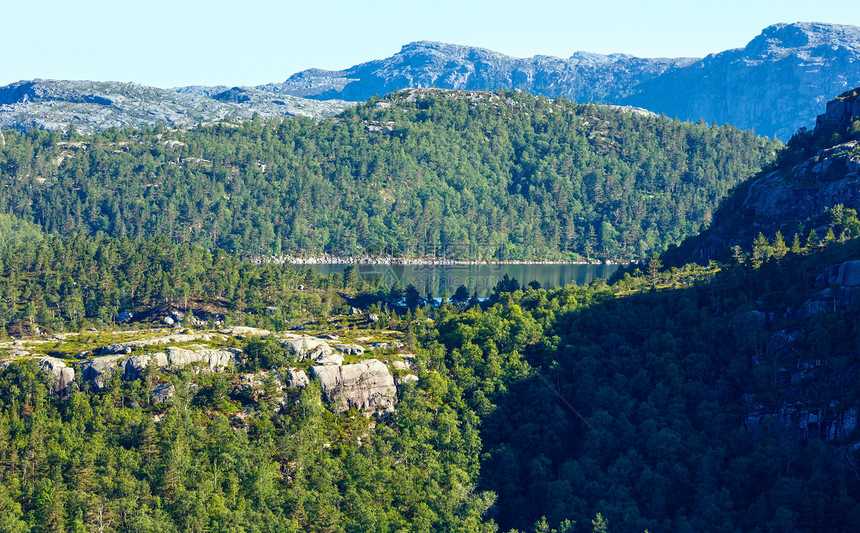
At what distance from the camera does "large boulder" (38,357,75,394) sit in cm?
12406

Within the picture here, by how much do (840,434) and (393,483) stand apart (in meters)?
60.1

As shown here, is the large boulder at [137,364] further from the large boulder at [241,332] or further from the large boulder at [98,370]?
the large boulder at [241,332]

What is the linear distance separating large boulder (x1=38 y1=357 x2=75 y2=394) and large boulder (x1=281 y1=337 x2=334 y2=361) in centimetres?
3138

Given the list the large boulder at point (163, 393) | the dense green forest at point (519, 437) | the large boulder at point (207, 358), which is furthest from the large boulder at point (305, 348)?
the large boulder at point (163, 393)

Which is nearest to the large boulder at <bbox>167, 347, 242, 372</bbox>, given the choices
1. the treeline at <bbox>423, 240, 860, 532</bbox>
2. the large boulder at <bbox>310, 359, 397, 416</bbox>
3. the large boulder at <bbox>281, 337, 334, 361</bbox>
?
the large boulder at <bbox>281, 337, 334, 361</bbox>

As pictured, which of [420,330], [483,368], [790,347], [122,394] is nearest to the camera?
[122,394]

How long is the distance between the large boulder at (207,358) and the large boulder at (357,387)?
40.7ft

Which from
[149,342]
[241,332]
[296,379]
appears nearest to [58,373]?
[149,342]

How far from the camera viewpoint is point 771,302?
151 meters

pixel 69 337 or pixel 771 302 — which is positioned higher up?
pixel 771 302

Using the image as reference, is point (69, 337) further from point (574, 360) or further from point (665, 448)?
point (665, 448)

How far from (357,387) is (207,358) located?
23.0 m

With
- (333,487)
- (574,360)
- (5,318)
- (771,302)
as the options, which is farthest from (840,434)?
(5,318)

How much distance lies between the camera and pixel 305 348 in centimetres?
14162
